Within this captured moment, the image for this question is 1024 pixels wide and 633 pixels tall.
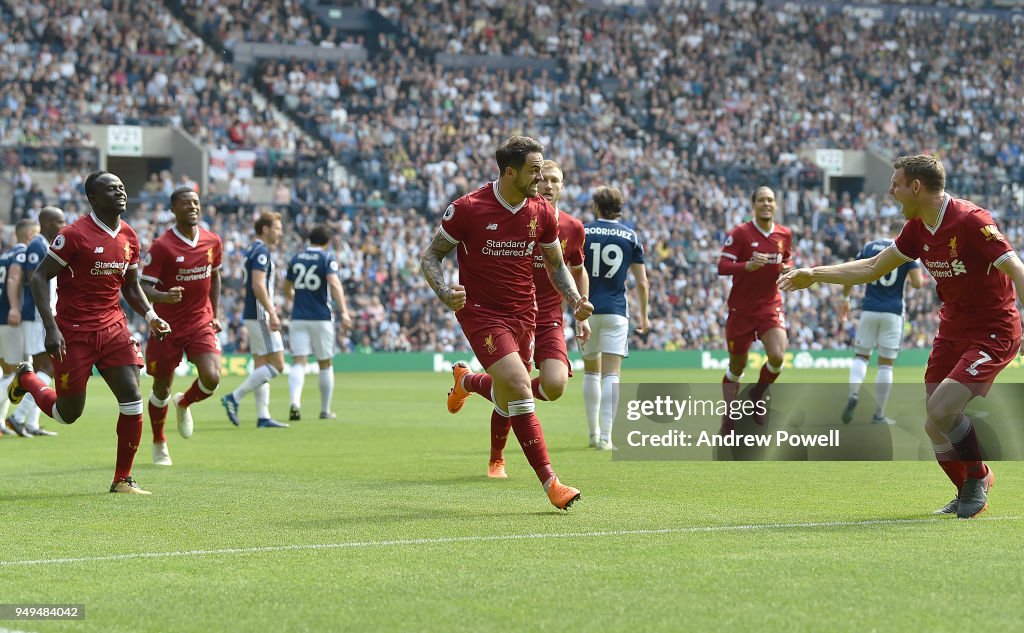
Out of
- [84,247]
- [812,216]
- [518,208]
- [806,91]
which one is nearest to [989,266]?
[518,208]

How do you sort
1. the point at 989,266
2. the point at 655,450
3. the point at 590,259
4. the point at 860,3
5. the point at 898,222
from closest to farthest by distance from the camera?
the point at 989,266 < the point at 655,450 < the point at 590,259 < the point at 898,222 < the point at 860,3

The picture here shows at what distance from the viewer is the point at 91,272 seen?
10.4 metres

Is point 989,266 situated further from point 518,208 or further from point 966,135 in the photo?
point 966,135

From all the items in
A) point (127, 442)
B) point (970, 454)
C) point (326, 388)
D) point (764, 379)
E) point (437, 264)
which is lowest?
point (326, 388)

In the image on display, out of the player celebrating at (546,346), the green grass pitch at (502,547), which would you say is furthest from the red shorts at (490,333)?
the green grass pitch at (502,547)

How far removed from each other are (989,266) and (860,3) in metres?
50.4

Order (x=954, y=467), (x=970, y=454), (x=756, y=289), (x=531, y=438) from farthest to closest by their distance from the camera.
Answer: (x=756, y=289) → (x=531, y=438) → (x=954, y=467) → (x=970, y=454)

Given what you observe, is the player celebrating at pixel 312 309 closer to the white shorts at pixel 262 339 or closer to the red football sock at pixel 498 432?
the white shorts at pixel 262 339

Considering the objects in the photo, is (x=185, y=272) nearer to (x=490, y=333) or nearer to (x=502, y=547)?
(x=490, y=333)

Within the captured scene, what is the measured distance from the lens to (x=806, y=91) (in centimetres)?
5109

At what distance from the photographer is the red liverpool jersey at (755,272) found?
1483 cm

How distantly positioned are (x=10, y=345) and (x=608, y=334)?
24.0 ft

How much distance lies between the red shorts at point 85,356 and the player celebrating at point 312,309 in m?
8.46

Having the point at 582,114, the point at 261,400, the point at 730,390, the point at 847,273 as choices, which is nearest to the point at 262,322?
the point at 261,400
